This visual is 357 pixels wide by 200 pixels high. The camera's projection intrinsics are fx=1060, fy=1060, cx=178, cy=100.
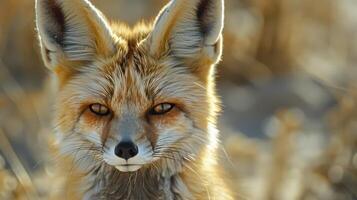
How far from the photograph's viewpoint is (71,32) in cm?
604

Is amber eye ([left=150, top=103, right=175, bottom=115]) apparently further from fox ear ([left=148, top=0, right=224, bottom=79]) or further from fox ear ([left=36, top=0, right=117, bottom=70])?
fox ear ([left=36, top=0, right=117, bottom=70])

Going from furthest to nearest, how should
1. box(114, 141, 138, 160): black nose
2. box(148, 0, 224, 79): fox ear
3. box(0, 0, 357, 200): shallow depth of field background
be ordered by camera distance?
1. box(0, 0, 357, 200): shallow depth of field background
2. box(148, 0, 224, 79): fox ear
3. box(114, 141, 138, 160): black nose

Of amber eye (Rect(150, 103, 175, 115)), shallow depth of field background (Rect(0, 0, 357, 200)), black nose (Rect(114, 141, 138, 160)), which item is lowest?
shallow depth of field background (Rect(0, 0, 357, 200))

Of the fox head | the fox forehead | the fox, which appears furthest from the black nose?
the fox forehead

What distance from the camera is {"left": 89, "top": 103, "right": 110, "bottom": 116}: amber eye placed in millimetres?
5695

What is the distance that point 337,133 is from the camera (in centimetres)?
901

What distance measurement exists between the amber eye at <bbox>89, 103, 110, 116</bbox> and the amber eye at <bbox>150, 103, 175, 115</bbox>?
0.25m

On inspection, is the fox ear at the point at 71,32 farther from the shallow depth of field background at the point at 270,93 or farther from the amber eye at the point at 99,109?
the shallow depth of field background at the point at 270,93

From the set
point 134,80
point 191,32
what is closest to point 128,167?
Answer: point 134,80

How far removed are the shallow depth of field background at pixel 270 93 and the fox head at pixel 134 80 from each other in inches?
98.9

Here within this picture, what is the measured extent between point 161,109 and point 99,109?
0.33 metres

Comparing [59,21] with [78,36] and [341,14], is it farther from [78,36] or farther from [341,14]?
[341,14]

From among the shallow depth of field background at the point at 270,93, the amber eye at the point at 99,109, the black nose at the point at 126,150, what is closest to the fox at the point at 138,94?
the amber eye at the point at 99,109

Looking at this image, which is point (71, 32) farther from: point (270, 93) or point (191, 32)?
point (270, 93)
